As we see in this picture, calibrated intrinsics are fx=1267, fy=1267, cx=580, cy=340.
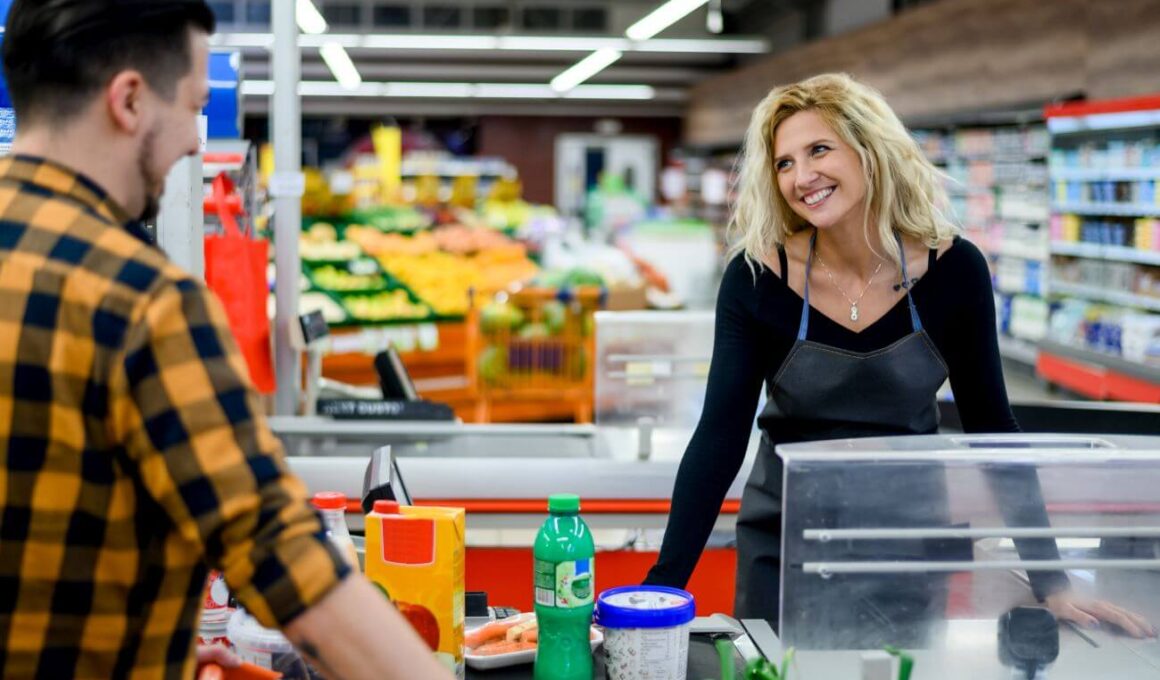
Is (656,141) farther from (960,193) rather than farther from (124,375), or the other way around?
(124,375)

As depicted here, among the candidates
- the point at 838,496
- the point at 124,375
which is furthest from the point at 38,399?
the point at 838,496

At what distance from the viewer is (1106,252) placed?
32.9 feet

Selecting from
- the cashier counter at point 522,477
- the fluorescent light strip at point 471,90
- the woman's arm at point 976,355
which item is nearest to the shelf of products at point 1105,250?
the cashier counter at point 522,477

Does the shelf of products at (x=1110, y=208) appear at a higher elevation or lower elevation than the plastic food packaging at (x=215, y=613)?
higher

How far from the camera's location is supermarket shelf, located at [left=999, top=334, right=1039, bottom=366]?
11806 mm

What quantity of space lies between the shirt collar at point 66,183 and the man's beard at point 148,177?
0.14ft

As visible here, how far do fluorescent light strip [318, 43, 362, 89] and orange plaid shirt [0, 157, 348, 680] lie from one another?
636 inches

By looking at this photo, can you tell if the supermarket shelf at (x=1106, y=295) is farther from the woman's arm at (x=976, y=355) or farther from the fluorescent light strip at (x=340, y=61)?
the fluorescent light strip at (x=340, y=61)

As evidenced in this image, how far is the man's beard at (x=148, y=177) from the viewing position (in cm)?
125

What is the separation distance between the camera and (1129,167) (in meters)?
9.59

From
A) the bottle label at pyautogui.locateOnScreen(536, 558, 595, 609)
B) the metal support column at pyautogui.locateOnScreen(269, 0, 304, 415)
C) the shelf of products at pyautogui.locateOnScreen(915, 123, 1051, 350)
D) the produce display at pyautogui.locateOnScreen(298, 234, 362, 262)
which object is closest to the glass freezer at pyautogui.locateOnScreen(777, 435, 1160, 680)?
the bottle label at pyautogui.locateOnScreen(536, 558, 595, 609)

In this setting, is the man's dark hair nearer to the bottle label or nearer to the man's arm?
the man's arm

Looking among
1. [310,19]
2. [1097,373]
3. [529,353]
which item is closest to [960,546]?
[529,353]

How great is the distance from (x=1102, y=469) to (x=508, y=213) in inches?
556
